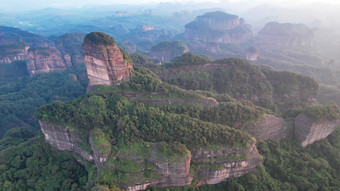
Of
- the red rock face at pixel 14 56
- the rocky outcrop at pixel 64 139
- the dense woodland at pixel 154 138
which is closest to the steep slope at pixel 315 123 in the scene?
the dense woodland at pixel 154 138

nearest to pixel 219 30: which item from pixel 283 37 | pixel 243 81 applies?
pixel 283 37

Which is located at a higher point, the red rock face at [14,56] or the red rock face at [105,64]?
the red rock face at [105,64]

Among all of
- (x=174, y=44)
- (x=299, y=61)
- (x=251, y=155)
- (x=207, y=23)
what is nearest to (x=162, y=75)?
(x=251, y=155)

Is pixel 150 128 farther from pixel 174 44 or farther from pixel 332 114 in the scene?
pixel 174 44

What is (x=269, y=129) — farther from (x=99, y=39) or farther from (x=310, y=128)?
(x=99, y=39)

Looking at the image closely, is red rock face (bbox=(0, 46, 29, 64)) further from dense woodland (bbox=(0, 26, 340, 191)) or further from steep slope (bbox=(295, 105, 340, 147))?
steep slope (bbox=(295, 105, 340, 147))

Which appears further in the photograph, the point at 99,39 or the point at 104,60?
the point at 104,60

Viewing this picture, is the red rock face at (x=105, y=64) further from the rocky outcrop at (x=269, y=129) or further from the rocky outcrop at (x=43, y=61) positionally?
the rocky outcrop at (x=43, y=61)
